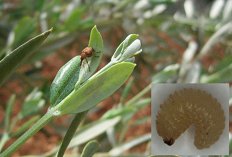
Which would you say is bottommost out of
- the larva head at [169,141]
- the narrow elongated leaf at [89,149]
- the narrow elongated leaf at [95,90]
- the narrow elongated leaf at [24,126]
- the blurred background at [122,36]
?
the blurred background at [122,36]

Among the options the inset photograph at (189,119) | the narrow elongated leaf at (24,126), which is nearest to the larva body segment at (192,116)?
the inset photograph at (189,119)

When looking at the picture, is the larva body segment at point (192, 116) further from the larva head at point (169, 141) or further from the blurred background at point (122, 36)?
the blurred background at point (122, 36)

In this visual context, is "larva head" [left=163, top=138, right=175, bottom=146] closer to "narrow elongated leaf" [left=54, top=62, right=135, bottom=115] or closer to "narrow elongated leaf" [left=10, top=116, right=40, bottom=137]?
"narrow elongated leaf" [left=54, top=62, right=135, bottom=115]

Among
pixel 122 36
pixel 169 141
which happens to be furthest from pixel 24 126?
pixel 122 36

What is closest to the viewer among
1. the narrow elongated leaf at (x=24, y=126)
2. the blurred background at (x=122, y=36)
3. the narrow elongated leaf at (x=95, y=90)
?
the narrow elongated leaf at (x=95, y=90)

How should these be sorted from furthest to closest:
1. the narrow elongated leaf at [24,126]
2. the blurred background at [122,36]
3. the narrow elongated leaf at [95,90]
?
the blurred background at [122,36], the narrow elongated leaf at [24,126], the narrow elongated leaf at [95,90]

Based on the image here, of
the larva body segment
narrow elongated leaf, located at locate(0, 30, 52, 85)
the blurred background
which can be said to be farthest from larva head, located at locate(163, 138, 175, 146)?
the blurred background

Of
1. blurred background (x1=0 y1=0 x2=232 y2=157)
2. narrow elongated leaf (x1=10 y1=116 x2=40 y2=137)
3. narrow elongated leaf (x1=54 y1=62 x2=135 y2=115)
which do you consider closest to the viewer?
narrow elongated leaf (x1=54 y1=62 x2=135 y2=115)
